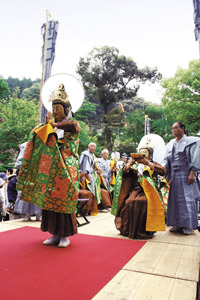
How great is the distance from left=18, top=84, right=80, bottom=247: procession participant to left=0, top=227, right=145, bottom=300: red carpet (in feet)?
1.00

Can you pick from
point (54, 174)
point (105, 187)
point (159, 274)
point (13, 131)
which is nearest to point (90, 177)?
point (105, 187)

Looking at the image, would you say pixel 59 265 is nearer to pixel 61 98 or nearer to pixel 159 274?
pixel 159 274

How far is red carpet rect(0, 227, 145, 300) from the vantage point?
1.85 meters

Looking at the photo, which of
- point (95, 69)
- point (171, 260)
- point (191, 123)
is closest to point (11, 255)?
point (171, 260)

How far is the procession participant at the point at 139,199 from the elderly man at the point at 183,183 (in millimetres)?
370

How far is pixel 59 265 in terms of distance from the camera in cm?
240

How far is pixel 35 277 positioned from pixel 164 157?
299cm

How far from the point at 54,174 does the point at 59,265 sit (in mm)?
1024

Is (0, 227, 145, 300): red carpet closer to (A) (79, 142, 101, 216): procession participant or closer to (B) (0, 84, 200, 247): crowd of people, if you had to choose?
(B) (0, 84, 200, 247): crowd of people

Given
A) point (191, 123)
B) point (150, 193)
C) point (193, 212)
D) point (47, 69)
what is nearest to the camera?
point (150, 193)

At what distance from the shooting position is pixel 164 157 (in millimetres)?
4402

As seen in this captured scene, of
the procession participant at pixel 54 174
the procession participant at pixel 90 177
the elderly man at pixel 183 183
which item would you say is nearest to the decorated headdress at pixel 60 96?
the procession participant at pixel 54 174

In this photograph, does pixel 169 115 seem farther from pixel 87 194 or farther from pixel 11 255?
pixel 11 255

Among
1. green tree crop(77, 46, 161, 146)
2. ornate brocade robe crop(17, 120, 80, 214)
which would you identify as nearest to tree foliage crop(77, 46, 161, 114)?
green tree crop(77, 46, 161, 146)
